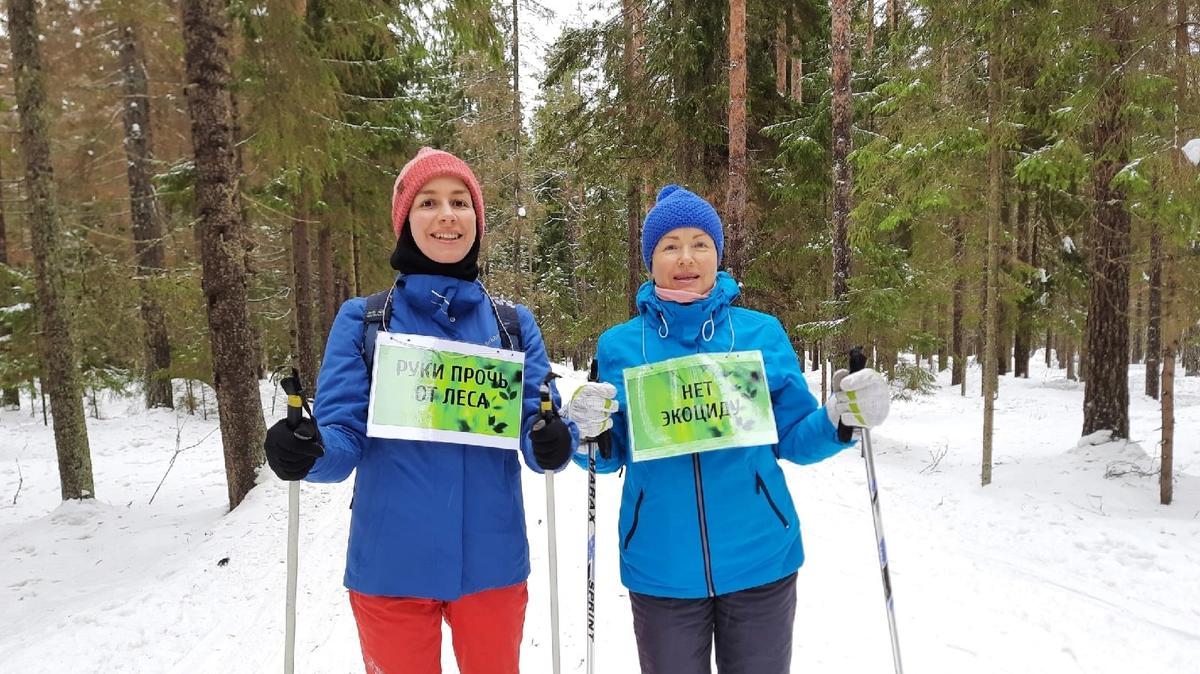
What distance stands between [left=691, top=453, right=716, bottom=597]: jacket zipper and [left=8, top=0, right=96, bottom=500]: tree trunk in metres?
9.56

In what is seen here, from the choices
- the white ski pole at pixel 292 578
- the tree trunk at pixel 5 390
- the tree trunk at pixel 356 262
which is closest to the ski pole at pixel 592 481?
the white ski pole at pixel 292 578

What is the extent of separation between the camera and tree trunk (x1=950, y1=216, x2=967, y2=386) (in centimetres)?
1149

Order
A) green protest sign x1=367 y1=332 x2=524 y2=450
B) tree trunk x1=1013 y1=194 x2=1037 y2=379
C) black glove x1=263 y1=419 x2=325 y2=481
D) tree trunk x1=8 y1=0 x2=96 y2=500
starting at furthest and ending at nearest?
tree trunk x1=1013 y1=194 x2=1037 y2=379, tree trunk x1=8 y1=0 x2=96 y2=500, green protest sign x1=367 y1=332 x2=524 y2=450, black glove x1=263 y1=419 x2=325 y2=481

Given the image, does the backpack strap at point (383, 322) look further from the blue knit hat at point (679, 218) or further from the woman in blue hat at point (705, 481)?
the blue knit hat at point (679, 218)

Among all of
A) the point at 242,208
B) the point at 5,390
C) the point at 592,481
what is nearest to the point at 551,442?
the point at 592,481

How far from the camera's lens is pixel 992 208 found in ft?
28.9

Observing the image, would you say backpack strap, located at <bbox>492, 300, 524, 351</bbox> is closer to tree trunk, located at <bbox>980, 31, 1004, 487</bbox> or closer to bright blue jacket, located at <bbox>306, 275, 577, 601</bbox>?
bright blue jacket, located at <bbox>306, 275, 577, 601</bbox>

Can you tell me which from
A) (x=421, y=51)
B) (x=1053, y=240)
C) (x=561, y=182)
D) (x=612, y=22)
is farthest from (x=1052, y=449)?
(x=561, y=182)

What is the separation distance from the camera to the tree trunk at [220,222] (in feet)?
21.2

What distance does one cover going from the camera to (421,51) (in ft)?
26.6

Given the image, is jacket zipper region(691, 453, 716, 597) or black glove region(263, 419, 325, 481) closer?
black glove region(263, 419, 325, 481)

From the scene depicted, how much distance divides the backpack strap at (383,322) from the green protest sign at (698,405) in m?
0.49

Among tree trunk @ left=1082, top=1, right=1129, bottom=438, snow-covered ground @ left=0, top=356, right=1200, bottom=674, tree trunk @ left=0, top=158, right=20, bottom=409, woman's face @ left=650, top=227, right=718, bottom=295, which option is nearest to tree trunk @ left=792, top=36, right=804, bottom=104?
tree trunk @ left=1082, top=1, right=1129, bottom=438

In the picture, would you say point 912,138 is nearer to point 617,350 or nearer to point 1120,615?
point 1120,615
